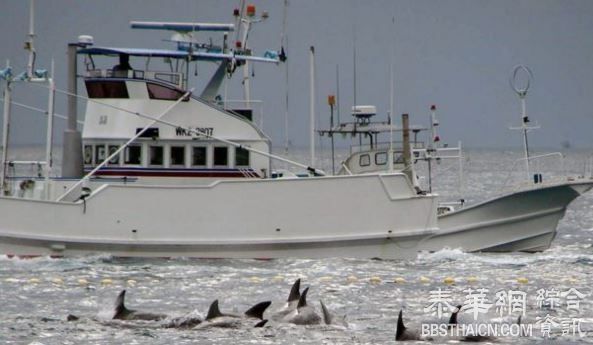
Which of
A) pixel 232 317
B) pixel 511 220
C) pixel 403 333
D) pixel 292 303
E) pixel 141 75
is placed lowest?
pixel 403 333

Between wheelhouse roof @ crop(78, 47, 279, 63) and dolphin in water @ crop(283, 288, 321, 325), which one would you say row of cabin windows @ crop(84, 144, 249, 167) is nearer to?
wheelhouse roof @ crop(78, 47, 279, 63)

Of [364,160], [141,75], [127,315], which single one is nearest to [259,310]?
[127,315]

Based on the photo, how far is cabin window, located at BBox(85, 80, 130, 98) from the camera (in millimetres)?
37406

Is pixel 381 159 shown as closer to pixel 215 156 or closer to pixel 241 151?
pixel 241 151

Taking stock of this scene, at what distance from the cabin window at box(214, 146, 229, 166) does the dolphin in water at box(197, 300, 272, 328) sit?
1137cm

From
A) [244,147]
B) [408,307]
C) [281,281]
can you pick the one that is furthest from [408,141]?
[408,307]

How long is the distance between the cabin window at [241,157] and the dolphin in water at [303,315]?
11.5 meters

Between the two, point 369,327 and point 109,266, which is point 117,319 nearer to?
point 369,327

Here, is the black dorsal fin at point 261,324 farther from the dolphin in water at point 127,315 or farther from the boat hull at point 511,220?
the boat hull at point 511,220

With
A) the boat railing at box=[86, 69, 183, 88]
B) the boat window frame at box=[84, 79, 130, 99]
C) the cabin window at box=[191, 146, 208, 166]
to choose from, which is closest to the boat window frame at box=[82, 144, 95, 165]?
the boat window frame at box=[84, 79, 130, 99]

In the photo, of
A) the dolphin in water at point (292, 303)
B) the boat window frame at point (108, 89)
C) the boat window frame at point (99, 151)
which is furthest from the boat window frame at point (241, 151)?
the dolphin in water at point (292, 303)

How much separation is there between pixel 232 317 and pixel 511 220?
571 inches

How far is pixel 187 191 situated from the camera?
115 ft

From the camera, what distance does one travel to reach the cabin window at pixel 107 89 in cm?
3741
